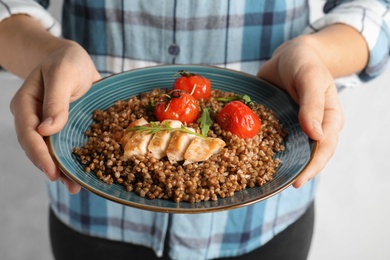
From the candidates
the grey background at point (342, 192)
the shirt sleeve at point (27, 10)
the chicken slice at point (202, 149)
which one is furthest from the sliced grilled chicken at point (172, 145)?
the grey background at point (342, 192)

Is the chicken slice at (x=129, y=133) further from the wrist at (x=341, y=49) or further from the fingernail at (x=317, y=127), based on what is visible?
the wrist at (x=341, y=49)

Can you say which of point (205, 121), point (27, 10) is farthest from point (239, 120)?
point (27, 10)

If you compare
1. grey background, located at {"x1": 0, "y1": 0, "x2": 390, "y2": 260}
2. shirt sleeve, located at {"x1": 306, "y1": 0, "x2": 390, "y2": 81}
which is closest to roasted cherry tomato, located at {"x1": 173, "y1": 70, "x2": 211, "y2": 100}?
shirt sleeve, located at {"x1": 306, "y1": 0, "x2": 390, "y2": 81}

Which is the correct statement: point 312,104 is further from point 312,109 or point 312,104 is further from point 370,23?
point 370,23

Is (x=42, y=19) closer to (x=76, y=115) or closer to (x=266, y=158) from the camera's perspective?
(x=76, y=115)

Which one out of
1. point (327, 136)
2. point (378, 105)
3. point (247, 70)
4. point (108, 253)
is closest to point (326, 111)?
point (327, 136)
